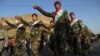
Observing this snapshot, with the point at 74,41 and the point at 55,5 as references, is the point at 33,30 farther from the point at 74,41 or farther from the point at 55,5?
the point at 55,5

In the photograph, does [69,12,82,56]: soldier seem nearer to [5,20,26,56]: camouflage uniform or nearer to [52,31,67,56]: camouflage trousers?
[5,20,26,56]: camouflage uniform

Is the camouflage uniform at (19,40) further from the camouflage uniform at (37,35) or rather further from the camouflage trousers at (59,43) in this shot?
the camouflage trousers at (59,43)

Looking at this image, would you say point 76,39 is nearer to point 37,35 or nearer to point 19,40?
point 37,35

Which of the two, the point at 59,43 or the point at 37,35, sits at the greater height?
the point at 37,35

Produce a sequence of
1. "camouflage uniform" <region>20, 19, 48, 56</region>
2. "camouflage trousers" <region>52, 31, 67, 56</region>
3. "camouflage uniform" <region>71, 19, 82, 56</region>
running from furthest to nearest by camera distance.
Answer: "camouflage uniform" <region>20, 19, 48, 56</region> < "camouflage uniform" <region>71, 19, 82, 56</region> < "camouflage trousers" <region>52, 31, 67, 56</region>

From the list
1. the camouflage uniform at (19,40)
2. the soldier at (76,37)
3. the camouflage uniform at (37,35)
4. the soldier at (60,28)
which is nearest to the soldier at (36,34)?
the camouflage uniform at (37,35)

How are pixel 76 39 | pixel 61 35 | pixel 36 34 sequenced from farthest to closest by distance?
pixel 36 34
pixel 76 39
pixel 61 35

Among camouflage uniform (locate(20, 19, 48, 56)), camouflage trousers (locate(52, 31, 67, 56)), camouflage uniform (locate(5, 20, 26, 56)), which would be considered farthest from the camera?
camouflage uniform (locate(20, 19, 48, 56))

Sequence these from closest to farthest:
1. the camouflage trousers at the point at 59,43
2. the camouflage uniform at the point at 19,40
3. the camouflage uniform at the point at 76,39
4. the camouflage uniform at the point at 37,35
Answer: the camouflage trousers at the point at 59,43
the camouflage uniform at the point at 76,39
the camouflage uniform at the point at 19,40
the camouflage uniform at the point at 37,35

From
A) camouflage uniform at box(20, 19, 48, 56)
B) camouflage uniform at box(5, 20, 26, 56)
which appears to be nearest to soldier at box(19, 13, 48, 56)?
camouflage uniform at box(20, 19, 48, 56)

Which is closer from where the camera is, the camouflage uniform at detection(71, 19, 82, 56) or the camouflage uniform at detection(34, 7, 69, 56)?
the camouflage uniform at detection(34, 7, 69, 56)

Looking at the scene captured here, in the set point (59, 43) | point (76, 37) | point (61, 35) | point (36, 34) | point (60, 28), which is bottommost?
point (59, 43)

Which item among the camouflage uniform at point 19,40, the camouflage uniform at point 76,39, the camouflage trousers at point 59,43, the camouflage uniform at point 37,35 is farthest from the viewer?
the camouflage uniform at point 37,35

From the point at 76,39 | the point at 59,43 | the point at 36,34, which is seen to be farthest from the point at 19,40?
the point at 59,43
